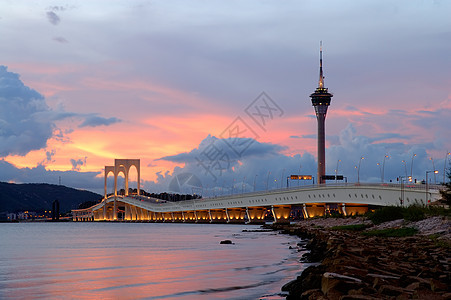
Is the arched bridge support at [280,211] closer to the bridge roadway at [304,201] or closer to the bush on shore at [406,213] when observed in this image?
the bridge roadway at [304,201]

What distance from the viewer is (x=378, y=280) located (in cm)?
1274

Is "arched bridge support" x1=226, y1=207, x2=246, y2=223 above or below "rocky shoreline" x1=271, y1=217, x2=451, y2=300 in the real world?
below

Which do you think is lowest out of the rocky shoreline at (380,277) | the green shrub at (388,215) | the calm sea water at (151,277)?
the calm sea water at (151,277)

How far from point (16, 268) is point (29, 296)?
41.4ft

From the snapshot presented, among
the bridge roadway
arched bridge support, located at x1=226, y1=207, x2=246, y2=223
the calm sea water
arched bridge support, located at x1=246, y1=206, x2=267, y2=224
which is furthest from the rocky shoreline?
arched bridge support, located at x1=226, y1=207, x2=246, y2=223

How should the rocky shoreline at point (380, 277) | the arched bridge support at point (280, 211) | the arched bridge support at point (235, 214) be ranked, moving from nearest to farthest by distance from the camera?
1. the rocky shoreline at point (380, 277)
2. the arched bridge support at point (280, 211)
3. the arched bridge support at point (235, 214)

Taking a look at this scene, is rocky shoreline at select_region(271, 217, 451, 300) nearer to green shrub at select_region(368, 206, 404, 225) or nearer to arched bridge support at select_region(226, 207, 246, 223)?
green shrub at select_region(368, 206, 404, 225)

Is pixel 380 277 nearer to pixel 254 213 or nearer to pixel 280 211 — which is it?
pixel 280 211

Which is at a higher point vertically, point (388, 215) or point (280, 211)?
point (388, 215)

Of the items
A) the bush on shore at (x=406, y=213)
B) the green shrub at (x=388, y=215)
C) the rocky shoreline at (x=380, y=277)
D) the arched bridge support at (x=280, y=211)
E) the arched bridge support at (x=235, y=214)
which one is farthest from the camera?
the arched bridge support at (x=235, y=214)

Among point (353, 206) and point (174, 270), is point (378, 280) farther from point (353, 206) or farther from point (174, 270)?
point (353, 206)

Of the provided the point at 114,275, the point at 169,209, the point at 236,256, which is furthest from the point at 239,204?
the point at 114,275

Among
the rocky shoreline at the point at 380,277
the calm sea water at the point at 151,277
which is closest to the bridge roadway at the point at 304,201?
the calm sea water at the point at 151,277

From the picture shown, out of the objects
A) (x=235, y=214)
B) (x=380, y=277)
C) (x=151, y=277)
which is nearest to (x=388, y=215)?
(x=151, y=277)
